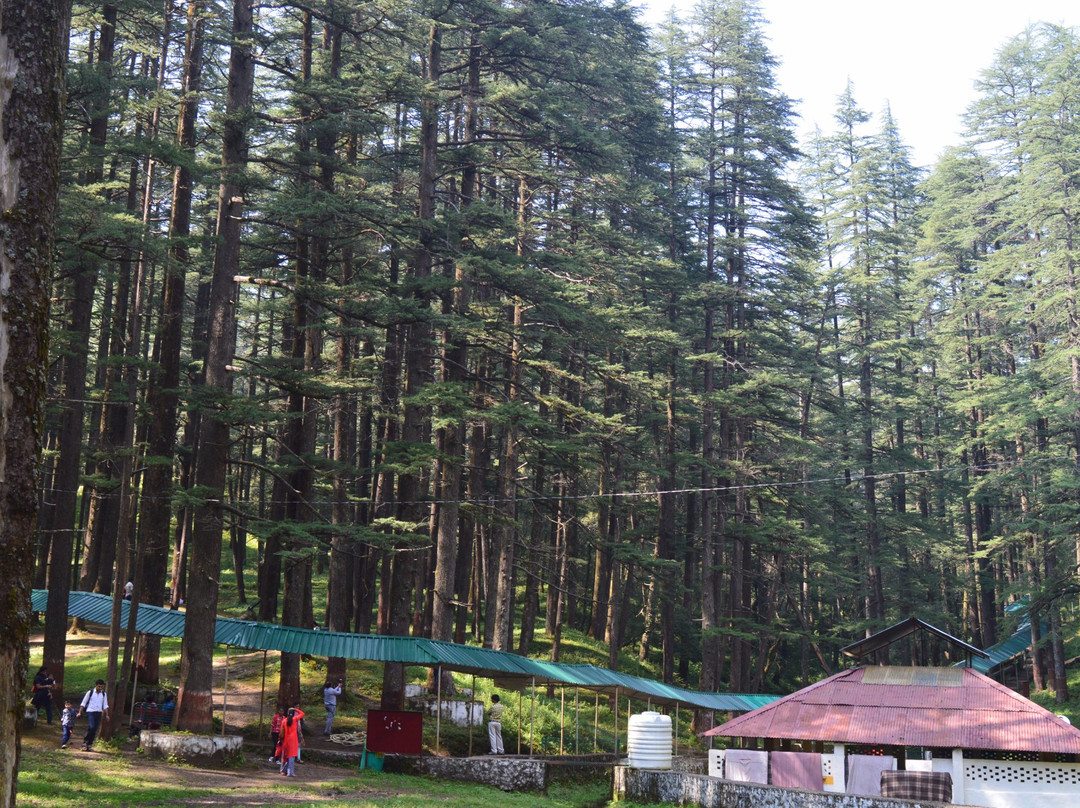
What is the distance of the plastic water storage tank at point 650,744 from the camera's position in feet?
72.3

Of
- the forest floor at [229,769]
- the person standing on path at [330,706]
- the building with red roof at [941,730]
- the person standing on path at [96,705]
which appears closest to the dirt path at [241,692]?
the forest floor at [229,769]

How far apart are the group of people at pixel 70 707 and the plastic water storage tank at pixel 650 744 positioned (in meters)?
11.1

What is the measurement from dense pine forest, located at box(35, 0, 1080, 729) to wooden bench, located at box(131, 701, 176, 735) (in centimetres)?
211

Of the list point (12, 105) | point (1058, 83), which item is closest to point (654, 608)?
point (1058, 83)

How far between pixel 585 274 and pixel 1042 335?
2346 cm

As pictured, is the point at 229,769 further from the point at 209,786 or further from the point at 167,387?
the point at 167,387

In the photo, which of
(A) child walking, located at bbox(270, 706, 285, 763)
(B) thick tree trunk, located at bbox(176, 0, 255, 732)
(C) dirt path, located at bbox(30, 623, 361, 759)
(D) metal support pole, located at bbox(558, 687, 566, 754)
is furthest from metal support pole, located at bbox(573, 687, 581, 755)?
(B) thick tree trunk, located at bbox(176, 0, 255, 732)

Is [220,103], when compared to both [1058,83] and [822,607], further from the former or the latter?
[822,607]

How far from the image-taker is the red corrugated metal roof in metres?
20.2

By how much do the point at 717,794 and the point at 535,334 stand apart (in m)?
13.3

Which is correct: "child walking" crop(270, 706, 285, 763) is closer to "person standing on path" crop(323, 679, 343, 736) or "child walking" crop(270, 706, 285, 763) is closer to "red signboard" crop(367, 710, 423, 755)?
"red signboard" crop(367, 710, 423, 755)

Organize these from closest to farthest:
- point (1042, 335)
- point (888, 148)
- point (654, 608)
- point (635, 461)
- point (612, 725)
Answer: point (612, 725), point (635, 461), point (1042, 335), point (654, 608), point (888, 148)

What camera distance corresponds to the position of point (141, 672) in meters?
23.6

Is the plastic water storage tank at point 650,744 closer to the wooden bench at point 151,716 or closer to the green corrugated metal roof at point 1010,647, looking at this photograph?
the wooden bench at point 151,716
